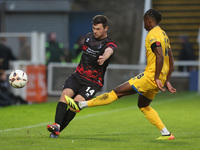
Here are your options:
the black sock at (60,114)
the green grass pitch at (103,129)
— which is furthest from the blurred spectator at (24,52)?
the black sock at (60,114)

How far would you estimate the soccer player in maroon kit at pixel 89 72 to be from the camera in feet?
26.5

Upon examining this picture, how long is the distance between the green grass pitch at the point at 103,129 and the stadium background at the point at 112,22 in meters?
4.78

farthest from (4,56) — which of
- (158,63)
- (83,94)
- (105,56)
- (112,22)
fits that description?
(158,63)

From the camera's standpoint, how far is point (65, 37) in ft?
83.5

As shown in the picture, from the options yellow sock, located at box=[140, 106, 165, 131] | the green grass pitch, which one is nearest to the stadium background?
the green grass pitch

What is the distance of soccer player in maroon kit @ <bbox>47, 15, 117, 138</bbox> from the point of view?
8062 mm

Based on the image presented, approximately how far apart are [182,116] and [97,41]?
4521mm

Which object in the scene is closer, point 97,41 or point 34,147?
point 34,147

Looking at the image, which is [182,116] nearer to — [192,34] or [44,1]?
[192,34]

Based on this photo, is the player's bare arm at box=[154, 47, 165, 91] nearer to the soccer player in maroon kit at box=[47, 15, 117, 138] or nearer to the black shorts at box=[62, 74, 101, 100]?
the soccer player in maroon kit at box=[47, 15, 117, 138]

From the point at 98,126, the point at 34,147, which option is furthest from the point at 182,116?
the point at 34,147

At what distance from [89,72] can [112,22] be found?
562 inches

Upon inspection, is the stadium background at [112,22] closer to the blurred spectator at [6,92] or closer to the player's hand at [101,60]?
the blurred spectator at [6,92]

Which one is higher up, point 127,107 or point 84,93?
point 84,93
